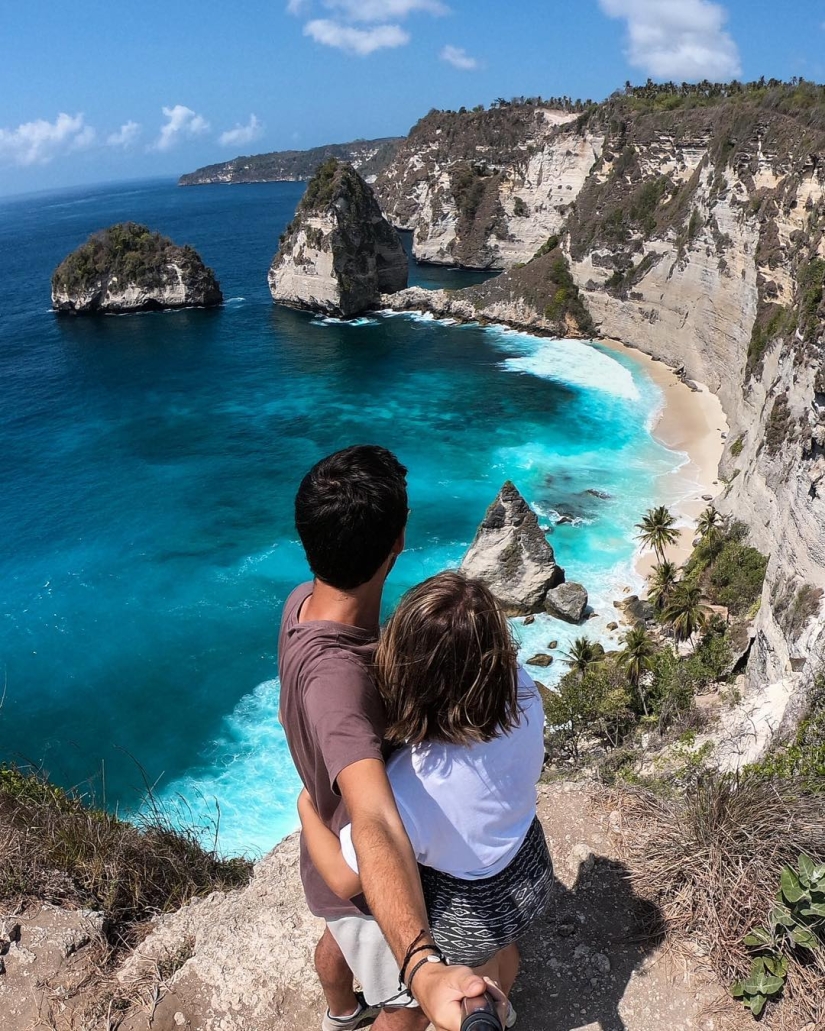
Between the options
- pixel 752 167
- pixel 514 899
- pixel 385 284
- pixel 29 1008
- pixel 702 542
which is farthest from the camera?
pixel 385 284

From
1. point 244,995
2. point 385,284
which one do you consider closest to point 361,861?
point 244,995

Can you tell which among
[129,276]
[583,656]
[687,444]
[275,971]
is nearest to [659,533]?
[583,656]

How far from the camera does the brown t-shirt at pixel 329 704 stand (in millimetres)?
3027

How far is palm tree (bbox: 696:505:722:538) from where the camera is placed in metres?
33.1

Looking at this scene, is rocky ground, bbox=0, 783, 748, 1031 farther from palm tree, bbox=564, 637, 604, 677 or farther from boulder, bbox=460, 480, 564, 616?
boulder, bbox=460, 480, 564, 616

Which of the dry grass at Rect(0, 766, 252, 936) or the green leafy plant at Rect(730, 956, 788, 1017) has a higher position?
the green leafy plant at Rect(730, 956, 788, 1017)

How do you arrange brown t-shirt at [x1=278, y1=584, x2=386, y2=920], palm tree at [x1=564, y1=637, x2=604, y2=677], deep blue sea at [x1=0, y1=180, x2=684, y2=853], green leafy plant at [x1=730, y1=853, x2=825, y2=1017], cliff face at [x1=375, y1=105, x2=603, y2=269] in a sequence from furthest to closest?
1. cliff face at [x1=375, y1=105, x2=603, y2=269]
2. deep blue sea at [x1=0, y1=180, x2=684, y2=853]
3. palm tree at [x1=564, y1=637, x2=604, y2=677]
4. green leafy plant at [x1=730, y1=853, x2=825, y2=1017]
5. brown t-shirt at [x1=278, y1=584, x2=386, y2=920]

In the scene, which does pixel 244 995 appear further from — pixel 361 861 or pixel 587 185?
pixel 587 185

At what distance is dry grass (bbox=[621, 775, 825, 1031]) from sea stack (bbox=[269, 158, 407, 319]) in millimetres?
79365

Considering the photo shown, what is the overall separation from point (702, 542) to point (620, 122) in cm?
5887

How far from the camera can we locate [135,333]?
79.5 m

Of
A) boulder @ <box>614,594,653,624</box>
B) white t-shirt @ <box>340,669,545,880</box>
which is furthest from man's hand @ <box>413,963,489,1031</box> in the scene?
boulder @ <box>614,594,653,624</box>

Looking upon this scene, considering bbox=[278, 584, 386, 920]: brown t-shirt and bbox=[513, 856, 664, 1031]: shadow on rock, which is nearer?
bbox=[278, 584, 386, 920]: brown t-shirt

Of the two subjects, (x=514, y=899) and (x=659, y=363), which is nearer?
(x=514, y=899)
